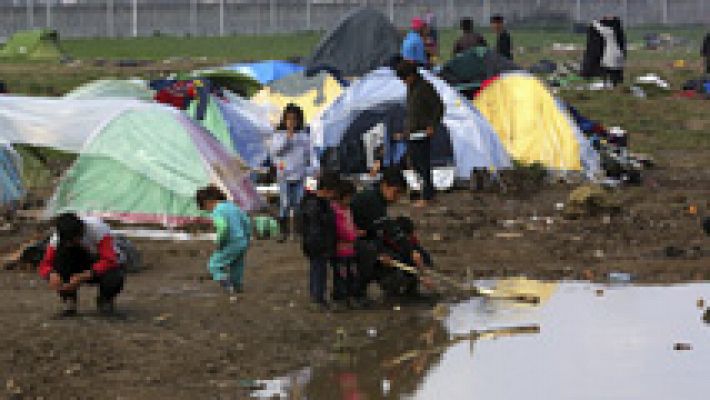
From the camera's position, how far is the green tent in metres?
19.8

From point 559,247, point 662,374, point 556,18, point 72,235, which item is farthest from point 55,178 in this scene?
point 556,18

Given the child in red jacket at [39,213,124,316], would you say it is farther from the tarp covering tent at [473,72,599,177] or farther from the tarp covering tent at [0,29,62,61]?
the tarp covering tent at [0,29,62,61]

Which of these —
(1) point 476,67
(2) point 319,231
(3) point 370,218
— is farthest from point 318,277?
(1) point 476,67

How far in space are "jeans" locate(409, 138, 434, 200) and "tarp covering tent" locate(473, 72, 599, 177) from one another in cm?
292

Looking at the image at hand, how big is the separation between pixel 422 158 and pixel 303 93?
20.0 ft

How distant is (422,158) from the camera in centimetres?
2150

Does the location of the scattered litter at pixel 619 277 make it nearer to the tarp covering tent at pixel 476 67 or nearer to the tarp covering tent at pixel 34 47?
the tarp covering tent at pixel 476 67

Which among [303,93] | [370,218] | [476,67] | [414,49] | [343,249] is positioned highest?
[414,49]

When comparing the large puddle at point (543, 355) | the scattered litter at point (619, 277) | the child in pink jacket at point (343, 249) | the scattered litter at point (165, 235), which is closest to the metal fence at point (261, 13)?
the scattered litter at point (165, 235)

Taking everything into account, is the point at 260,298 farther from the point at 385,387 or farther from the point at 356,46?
the point at 356,46

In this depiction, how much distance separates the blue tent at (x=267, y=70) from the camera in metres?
29.6

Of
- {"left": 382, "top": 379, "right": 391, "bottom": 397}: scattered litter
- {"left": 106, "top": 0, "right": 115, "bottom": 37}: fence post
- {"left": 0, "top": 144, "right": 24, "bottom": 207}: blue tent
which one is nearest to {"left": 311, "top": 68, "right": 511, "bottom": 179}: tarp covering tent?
{"left": 0, "top": 144, "right": 24, "bottom": 207}: blue tent

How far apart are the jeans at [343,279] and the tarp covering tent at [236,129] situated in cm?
976

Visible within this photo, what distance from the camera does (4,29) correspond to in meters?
55.9
